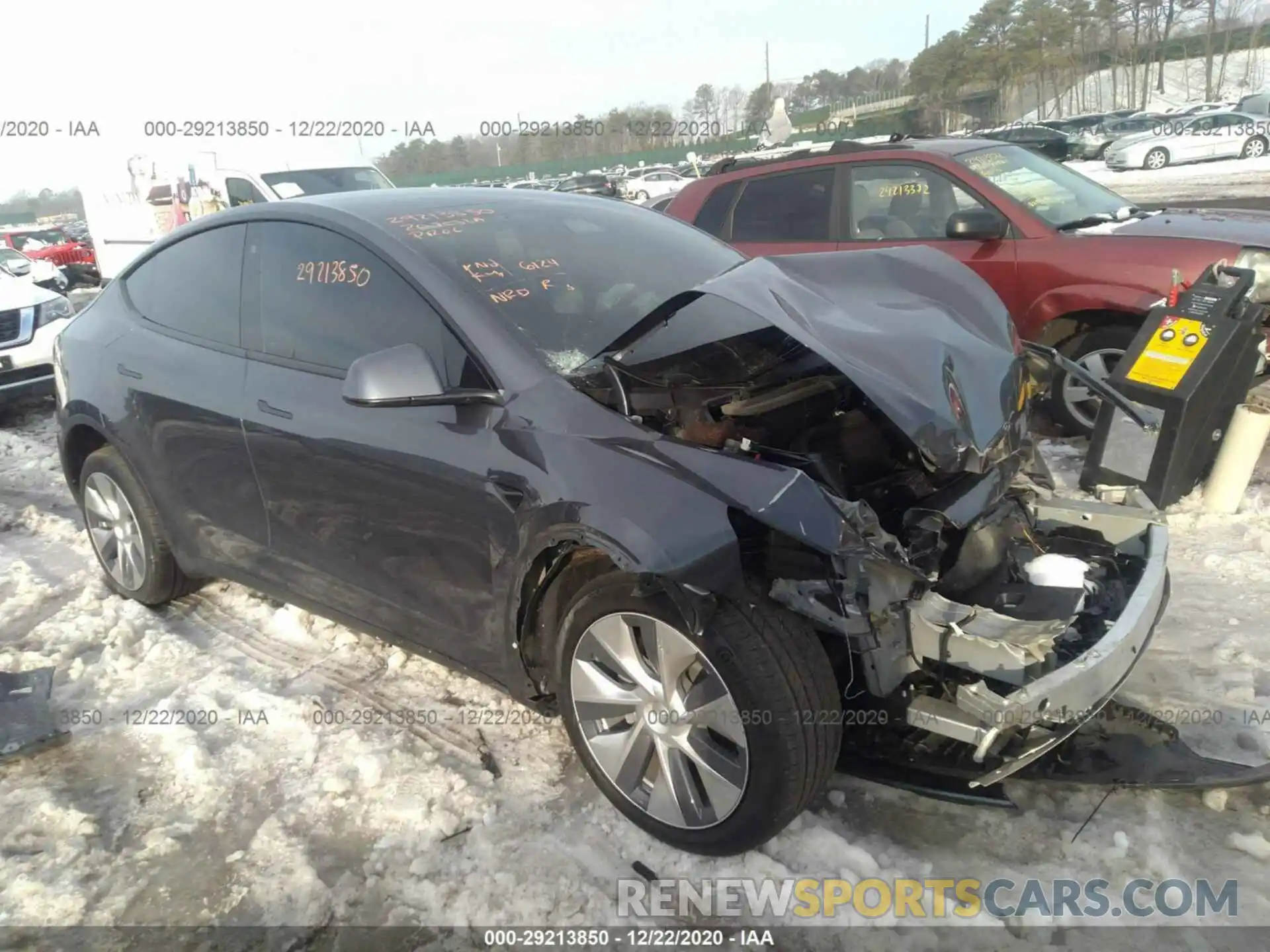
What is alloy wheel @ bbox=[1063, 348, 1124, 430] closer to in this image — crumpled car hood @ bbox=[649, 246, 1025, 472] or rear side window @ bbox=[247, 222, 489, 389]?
crumpled car hood @ bbox=[649, 246, 1025, 472]

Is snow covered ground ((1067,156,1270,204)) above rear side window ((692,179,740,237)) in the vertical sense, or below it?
below

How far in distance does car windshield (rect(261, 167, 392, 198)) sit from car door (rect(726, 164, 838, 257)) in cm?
769

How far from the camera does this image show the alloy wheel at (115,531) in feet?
13.5

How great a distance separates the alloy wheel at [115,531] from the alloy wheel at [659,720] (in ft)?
8.43

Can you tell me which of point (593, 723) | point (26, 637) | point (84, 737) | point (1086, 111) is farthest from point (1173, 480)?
point (1086, 111)

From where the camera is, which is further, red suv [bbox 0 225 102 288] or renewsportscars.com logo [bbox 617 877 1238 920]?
red suv [bbox 0 225 102 288]

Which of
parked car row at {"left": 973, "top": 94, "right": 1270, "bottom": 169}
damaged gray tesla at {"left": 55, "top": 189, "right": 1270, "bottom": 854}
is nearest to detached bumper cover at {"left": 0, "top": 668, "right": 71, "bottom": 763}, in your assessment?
damaged gray tesla at {"left": 55, "top": 189, "right": 1270, "bottom": 854}

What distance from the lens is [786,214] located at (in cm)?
645

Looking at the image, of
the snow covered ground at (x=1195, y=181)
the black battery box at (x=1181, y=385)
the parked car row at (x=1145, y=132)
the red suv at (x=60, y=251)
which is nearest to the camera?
the black battery box at (x=1181, y=385)

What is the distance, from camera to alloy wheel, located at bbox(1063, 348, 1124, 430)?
5215mm

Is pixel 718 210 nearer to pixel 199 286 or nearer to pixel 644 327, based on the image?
pixel 199 286

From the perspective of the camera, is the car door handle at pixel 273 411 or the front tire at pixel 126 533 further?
the front tire at pixel 126 533

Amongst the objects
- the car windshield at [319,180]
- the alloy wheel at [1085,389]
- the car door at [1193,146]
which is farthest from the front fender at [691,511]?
the car door at [1193,146]

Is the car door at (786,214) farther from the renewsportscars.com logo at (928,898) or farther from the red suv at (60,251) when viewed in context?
the red suv at (60,251)
